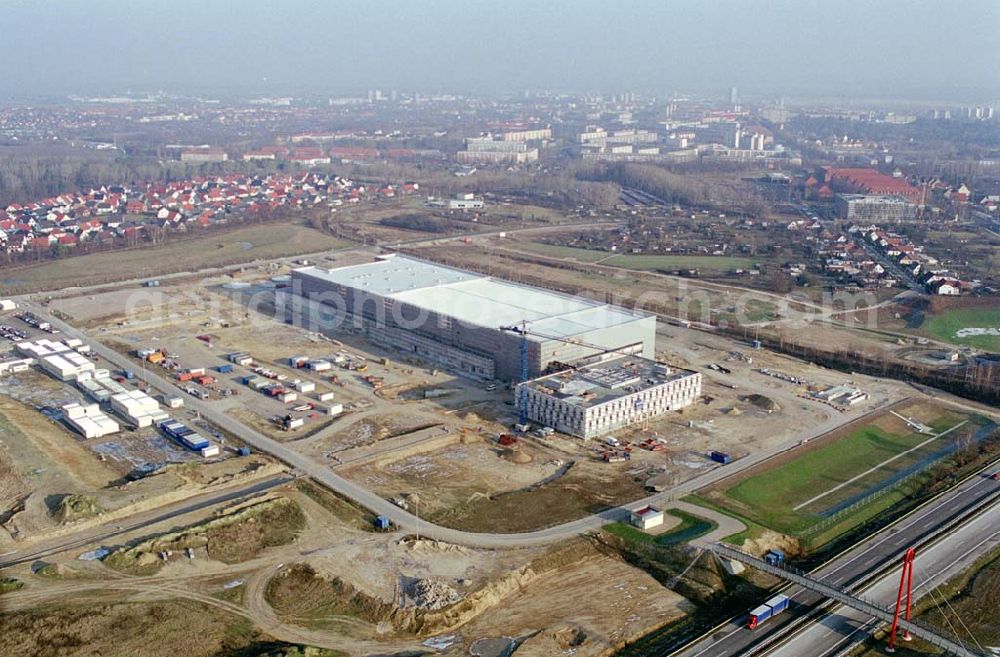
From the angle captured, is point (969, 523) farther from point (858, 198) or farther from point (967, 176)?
point (967, 176)

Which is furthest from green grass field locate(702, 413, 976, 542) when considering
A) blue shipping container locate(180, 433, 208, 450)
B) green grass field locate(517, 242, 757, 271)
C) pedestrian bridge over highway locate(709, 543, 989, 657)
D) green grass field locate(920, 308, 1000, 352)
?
green grass field locate(517, 242, 757, 271)

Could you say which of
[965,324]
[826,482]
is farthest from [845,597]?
[965,324]

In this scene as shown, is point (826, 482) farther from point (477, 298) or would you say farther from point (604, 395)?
point (477, 298)

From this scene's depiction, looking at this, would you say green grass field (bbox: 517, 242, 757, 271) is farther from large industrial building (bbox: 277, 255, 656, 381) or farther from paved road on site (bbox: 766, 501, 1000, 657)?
paved road on site (bbox: 766, 501, 1000, 657)

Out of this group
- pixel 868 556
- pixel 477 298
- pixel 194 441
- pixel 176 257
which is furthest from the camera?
pixel 176 257

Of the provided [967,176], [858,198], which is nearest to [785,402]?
[858,198]
